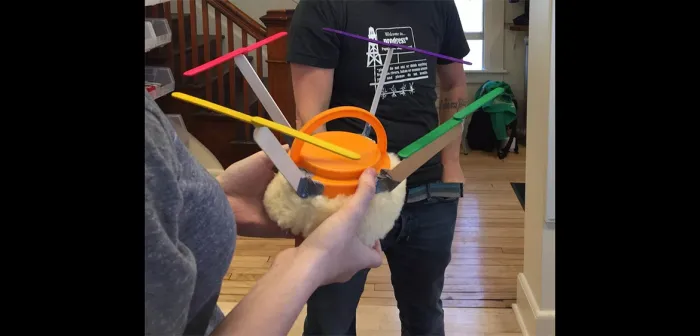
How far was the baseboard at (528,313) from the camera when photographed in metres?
0.88

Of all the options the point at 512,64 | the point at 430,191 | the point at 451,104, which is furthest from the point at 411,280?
the point at 512,64

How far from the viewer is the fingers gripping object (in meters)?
0.48

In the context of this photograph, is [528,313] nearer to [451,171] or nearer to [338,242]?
[451,171]

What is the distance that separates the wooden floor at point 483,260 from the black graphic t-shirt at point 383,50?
175mm

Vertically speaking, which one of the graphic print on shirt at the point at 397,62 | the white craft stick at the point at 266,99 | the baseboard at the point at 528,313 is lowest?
the baseboard at the point at 528,313

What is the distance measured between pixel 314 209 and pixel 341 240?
1.5 inches

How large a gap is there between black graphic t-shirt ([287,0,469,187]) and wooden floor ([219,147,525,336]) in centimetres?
18

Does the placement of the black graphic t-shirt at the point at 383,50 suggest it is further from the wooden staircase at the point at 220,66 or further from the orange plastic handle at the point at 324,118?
the orange plastic handle at the point at 324,118

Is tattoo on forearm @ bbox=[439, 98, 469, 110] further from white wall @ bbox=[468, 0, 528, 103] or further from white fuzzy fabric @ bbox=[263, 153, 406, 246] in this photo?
white fuzzy fabric @ bbox=[263, 153, 406, 246]

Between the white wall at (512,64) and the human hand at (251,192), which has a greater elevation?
the white wall at (512,64)

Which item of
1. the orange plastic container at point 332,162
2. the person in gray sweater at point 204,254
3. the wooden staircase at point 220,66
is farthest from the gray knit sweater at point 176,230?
the wooden staircase at point 220,66

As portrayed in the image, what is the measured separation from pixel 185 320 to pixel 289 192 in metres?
0.14

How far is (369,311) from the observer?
92 centimetres
